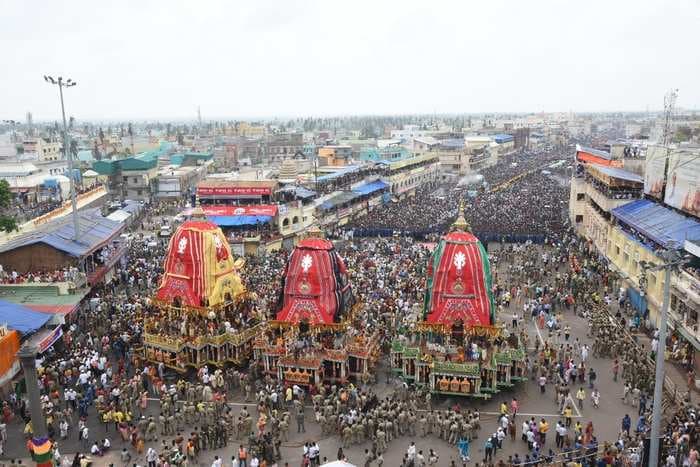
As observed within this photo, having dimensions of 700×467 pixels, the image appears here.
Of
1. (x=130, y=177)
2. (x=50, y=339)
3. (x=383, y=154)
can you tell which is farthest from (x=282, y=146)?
(x=50, y=339)

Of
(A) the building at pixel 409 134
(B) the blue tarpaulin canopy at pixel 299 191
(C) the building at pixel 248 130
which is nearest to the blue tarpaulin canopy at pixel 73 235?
(B) the blue tarpaulin canopy at pixel 299 191

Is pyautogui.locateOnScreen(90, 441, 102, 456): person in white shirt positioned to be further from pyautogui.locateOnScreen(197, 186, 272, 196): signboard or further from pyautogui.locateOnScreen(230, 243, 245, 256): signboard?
pyautogui.locateOnScreen(197, 186, 272, 196): signboard

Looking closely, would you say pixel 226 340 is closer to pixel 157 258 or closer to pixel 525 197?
pixel 157 258

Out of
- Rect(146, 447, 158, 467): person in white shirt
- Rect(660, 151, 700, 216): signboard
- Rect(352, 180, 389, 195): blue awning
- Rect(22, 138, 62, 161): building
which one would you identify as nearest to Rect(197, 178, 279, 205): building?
Rect(352, 180, 389, 195): blue awning

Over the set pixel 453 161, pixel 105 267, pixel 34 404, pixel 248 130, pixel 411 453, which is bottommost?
pixel 411 453

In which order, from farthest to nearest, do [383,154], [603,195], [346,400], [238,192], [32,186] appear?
[383,154] < [32,186] < [238,192] < [603,195] < [346,400]

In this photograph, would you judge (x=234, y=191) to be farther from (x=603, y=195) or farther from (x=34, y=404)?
(x=34, y=404)
